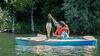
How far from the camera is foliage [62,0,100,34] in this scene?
121 ft

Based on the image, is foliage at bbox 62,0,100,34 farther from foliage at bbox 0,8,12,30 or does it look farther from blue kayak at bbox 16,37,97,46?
blue kayak at bbox 16,37,97,46

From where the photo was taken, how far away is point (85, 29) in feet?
122

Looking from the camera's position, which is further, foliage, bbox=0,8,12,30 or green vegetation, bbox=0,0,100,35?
foliage, bbox=0,8,12,30

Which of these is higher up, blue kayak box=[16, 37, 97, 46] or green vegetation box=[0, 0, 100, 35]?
green vegetation box=[0, 0, 100, 35]

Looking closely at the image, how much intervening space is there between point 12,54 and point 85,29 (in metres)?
19.0

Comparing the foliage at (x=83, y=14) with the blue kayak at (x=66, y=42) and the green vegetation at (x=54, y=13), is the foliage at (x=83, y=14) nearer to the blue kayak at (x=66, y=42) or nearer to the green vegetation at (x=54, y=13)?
the green vegetation at (x=54, y=13)

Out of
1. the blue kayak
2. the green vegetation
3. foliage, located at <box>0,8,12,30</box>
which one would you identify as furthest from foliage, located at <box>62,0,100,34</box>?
the blue kayak

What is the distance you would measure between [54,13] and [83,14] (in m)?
5.16

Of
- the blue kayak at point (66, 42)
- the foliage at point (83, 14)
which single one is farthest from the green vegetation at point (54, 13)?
the blue kayak at point (66, 42)

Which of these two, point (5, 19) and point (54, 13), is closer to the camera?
point (54, 13)

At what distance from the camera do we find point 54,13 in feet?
136

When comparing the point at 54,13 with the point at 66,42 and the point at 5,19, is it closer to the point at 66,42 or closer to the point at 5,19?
the point at 5,19

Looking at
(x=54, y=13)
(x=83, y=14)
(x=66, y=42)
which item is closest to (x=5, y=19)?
(x=54, y=13)

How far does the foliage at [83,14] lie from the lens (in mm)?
37000
